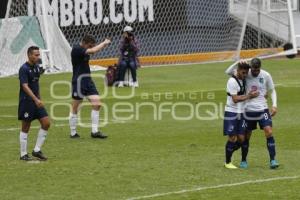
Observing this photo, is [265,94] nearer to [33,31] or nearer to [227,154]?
[227,154]

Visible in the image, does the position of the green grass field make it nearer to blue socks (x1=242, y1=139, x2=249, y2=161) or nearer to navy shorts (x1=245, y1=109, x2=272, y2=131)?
A: blue socks (x1=242, y1=139, x2=249, y2=161)

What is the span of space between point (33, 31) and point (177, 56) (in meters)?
6.33

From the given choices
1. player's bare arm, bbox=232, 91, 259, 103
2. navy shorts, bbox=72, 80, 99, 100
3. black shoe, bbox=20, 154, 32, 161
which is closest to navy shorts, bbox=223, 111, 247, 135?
player's bare arm, bbox=232, 91, 259, 103

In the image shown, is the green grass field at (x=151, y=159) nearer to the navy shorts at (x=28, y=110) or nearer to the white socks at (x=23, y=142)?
the white socks at (x=23, y=142)

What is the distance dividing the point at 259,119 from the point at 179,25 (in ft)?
73.2

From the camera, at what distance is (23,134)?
14.4m

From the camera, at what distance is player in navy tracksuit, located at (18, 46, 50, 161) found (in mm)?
14086

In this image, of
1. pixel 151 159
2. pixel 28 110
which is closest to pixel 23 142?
pixel 28 110

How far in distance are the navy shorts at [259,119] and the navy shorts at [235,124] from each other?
0.09 m

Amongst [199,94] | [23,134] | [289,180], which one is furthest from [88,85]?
[199,94]

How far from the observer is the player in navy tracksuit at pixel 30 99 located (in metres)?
14.1

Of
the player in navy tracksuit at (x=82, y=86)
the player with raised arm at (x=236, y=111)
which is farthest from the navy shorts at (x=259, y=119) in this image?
the player in navy tracksuit at (x=82, y=86)

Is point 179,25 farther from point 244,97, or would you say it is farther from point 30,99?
point 244,97

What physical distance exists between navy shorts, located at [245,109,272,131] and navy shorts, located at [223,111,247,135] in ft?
0.30
